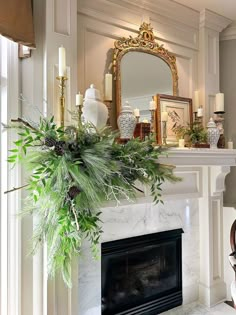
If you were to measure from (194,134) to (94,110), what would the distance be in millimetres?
1135

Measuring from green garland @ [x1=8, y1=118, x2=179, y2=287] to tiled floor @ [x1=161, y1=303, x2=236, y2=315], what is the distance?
150cm

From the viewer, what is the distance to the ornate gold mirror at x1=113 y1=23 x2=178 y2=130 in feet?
7.90

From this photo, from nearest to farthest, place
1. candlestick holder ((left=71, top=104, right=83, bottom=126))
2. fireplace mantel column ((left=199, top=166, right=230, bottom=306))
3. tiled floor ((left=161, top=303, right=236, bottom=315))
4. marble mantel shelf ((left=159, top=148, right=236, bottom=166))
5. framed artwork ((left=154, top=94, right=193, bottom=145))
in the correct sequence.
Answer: candlestick holder ((left=71, top=104, right=83, bottom=126)) → marble mantel shelf ((left=159, top=148, right=236, bottom=166)) → framed artwork ((left=154, top=94, right=193, bottom=145)) → tiled floor ((left=161, top=303, right=236, bottom=315)) → fireplace mantel column ((left=199, top=166, right=230, bottom=306))

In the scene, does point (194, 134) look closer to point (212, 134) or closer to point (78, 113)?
point (212, 134)

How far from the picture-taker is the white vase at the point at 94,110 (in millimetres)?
1948

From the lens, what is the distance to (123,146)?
181 cm

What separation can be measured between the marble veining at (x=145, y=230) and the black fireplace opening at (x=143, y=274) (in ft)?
0.20

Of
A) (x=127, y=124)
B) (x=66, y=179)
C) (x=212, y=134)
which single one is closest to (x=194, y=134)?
(x=212, y=134)

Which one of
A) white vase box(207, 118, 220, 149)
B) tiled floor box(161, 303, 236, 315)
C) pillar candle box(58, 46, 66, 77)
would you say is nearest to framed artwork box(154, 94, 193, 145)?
white vase box(207, 118, 220, 149)

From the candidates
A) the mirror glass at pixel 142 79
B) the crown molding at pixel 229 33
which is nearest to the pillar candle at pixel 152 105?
the mirror glass at pixel 142 79

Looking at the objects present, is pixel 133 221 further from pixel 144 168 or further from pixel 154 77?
pixel 154 77

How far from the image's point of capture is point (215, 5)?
9.23 ft

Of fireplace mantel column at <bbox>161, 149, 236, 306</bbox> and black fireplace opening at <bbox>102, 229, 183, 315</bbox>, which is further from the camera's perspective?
fireplace mantel column at <bbox>161, 149, 236, 306</bbox>

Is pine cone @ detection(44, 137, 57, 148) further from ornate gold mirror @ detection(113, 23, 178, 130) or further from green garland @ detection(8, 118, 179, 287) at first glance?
ornate gold mirror @ detection(113, 23, 178, 130)
